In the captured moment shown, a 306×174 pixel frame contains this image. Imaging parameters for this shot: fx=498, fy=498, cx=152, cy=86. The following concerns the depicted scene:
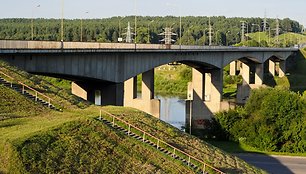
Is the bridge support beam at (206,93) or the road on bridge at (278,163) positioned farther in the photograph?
the bridge support beam at (206,93)

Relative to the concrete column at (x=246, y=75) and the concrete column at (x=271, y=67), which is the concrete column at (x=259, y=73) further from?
the concrete column at (x=271, y=67)

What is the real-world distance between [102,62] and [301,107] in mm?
20379

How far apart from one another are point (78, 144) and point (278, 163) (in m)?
22.5

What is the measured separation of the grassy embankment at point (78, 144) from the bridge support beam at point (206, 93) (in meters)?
40.1

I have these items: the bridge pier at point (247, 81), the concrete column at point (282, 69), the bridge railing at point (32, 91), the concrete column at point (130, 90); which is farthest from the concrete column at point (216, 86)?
the concrete column at point (282, 69)

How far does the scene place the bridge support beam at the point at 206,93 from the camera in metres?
71.9

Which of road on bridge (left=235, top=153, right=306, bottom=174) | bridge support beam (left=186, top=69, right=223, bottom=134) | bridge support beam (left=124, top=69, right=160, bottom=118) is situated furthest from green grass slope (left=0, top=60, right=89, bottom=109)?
bridge support beam (left=186, top=69, right=223, bottom=134)

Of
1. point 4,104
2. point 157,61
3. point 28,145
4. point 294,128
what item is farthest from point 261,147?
point 28,145

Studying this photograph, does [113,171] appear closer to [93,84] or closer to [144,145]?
[144,145]

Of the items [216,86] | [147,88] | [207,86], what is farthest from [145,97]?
[207,86]

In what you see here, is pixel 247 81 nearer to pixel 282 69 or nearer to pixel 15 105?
pixel 282 69

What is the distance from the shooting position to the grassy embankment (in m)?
20.8

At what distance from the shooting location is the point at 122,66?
46562 millimetres

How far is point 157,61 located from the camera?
55625mm
